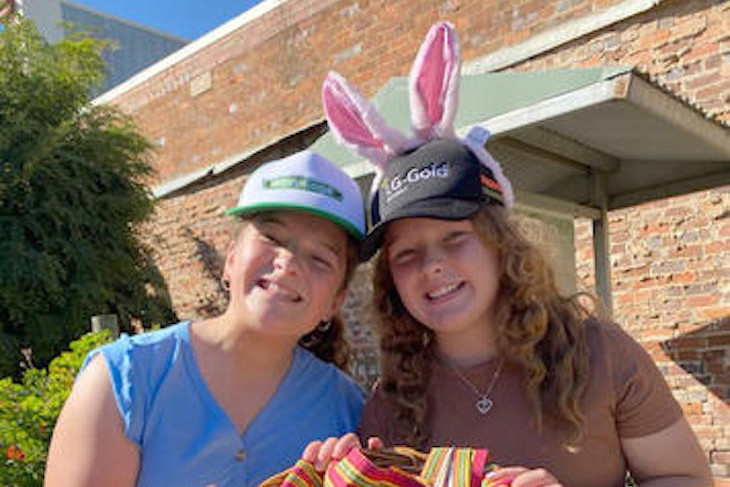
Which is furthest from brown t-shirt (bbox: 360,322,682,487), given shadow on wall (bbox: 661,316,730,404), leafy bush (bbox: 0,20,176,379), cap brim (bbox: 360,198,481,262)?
leafy bush (bbox: 0,20,176,379)

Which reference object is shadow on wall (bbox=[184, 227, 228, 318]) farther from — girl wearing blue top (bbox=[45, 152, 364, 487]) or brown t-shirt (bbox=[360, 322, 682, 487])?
brown t-shirt (bbox=[360, 322, 682, 487])

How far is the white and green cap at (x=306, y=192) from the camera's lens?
65.8 inches

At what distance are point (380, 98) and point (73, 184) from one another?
19.0 feet

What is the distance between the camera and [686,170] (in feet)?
12.8

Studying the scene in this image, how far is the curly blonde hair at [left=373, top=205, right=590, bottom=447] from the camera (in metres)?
1.62

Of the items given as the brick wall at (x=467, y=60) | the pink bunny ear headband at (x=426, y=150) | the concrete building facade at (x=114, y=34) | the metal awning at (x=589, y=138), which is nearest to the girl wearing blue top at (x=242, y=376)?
the pink bunny ear headband at (x=426, y=150)

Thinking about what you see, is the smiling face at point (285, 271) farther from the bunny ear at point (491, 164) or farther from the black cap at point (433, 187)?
the bunny ear at point (491, 164)

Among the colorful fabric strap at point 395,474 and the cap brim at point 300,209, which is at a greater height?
the cap brim at point 300,209

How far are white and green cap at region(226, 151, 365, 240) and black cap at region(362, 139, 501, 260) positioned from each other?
0.08 meters

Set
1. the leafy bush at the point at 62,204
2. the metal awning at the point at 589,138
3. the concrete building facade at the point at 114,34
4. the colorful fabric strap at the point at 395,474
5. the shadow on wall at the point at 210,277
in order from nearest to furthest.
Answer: the colorful fabric strap at the point at 395,474 < the metal awning at the point at 589,138 < the leafy bush at the point at 62,204 < the shadow on wall at the point at 210,277 < the concrete building facade at the point at 114,34

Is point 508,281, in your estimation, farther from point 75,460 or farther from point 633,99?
point 633,99

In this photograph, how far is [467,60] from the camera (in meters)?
6.29

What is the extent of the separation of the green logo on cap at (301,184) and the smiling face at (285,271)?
0.22 ft

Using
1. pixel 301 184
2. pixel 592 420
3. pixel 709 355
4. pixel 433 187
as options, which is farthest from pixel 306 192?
pixel 709 355
